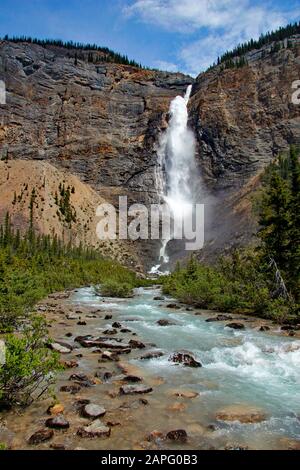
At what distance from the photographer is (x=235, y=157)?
11131cm

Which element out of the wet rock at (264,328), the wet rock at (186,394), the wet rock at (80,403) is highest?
the wet rock at (80,403)

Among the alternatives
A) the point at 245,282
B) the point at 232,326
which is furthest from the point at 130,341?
the point at 245,282

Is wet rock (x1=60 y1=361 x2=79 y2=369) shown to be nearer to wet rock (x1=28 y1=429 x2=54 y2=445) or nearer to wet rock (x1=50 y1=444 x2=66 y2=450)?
wet rock (x1=28 y1=429 x2=54 y2=445)

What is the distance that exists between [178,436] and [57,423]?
2561 mm

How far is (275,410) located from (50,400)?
18.5 ft

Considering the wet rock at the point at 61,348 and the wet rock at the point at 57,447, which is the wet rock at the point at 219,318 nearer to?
the wet rock at the point at 61,348

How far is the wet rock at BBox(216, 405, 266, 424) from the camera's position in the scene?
9.23m

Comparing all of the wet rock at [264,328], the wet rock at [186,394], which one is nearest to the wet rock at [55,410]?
the wet rock at [186,394]

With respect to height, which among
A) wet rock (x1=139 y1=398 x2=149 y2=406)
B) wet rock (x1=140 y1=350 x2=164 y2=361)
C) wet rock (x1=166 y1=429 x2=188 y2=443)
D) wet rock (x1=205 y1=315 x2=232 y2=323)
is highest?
wet rock (x1=166 y1=429 x2=188 y2=443)

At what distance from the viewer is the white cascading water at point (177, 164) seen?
118 metres

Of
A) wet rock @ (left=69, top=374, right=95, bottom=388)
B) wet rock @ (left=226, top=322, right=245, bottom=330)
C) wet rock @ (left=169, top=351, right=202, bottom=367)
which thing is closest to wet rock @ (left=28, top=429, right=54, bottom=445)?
wet rock @ (left=69, top=374, right=95, bottom=388)

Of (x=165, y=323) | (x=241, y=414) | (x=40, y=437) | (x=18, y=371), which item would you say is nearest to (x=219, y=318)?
(x=165, y=323)

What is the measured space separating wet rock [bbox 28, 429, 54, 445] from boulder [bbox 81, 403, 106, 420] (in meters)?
1.12

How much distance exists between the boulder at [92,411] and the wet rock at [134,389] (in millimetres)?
1551
